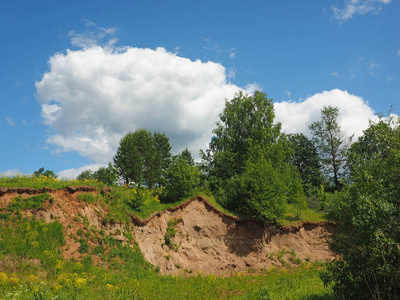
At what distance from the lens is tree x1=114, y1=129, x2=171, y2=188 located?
171ft

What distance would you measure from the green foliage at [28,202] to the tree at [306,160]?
4357 cm

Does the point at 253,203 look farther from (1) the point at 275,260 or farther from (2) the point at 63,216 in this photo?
(2) the point at 63,216

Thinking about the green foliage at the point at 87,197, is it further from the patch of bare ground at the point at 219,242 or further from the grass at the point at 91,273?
the patch of bare ground at the point at 219,242

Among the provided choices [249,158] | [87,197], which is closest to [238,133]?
[249,158]

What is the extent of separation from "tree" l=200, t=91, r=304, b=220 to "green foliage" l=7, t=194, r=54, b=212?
1773cm

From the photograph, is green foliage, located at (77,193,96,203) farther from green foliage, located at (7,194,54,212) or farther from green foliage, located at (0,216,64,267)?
green foliage, located at (0,216,64,267)

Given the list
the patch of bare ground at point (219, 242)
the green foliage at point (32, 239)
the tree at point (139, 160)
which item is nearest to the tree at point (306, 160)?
the patch of bare ground at point (219, 242)

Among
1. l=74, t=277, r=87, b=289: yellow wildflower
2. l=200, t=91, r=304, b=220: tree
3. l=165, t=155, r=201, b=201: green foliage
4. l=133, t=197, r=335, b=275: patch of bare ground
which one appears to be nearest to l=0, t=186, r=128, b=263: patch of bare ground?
l=133, t=197, r=335, b=275: patch of bare ground

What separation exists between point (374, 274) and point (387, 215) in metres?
2.06

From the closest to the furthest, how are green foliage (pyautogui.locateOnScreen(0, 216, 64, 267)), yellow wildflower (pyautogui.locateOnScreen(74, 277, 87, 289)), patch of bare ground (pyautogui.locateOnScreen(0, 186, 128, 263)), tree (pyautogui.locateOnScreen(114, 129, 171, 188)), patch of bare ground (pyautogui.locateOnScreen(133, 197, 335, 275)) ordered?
yellow wildflower (pyautogui.locateOnScreen(74, 277, 87, 289))
green foliage (pyautogui.locateOnScreen(0, 216, 64, 267))
patch of bare ground (pyautogui.locateOnScreen(0, 186, 128, 263))
patch of bare ground (pyautogui.locateOnScreen(133, 197, 335, 275))
tree (pyautogui.locateOnScreen(114, 129, 171, 188))

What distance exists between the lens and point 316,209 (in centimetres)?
3647

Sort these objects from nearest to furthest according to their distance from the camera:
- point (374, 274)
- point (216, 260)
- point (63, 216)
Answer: point (374, 274), point (63, 216), point (216, 260)

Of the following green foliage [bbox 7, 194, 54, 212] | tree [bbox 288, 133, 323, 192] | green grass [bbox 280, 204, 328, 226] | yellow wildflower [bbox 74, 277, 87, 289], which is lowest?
yellow wildflower [bbox 74, 277, 87, 289]

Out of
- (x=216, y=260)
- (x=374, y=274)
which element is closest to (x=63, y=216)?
(x=216, y=260)
